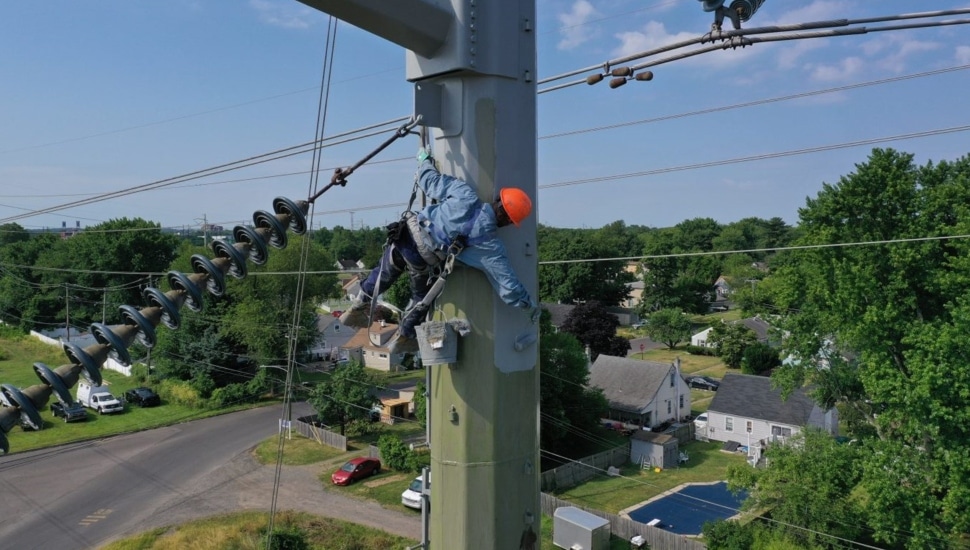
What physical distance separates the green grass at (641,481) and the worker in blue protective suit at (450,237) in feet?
57.1

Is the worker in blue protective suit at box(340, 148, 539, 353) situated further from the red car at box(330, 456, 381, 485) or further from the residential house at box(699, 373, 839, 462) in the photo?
the residential house at box(699, 373, 839, 462)

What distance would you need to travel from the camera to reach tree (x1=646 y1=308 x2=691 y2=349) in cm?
4631

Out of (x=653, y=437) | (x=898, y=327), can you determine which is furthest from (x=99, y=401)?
(x=898, y=327)

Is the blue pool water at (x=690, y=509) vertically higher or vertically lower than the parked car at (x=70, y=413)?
lower

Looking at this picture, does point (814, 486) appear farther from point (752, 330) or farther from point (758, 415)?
point (752, 330)

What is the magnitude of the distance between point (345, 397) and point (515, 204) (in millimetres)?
23286

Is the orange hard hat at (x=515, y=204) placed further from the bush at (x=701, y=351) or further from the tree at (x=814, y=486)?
the bush at (x=701, y=351)

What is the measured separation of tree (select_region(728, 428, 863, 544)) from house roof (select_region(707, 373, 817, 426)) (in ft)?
35.6

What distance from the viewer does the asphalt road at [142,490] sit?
16.8m

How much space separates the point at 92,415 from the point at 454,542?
30.5 metres

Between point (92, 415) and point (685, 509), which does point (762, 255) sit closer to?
point (685, 509)

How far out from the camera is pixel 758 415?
85.7ft

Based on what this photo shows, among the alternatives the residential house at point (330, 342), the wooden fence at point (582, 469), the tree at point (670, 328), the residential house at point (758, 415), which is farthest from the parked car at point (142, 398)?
the tree at point (670, 328)

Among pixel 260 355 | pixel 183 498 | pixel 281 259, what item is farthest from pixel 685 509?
pixel 281 259
